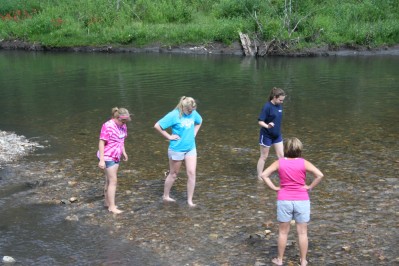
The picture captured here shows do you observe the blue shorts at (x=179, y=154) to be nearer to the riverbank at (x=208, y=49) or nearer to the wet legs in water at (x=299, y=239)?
the wet legs in water at (x=299, y=239)

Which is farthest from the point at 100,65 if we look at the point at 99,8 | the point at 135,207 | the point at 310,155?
the point at 135,207

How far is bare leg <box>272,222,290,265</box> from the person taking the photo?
25.6ft

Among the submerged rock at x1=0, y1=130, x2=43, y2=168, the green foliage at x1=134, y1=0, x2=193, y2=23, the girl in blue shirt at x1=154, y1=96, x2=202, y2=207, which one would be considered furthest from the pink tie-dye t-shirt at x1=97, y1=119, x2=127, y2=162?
A: the green foliage at x1=134, y1=0, x2=193, y2=23

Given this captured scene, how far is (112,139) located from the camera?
9.78 metres

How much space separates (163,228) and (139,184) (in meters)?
2.62

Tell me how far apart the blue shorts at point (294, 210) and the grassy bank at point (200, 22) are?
1448 inches

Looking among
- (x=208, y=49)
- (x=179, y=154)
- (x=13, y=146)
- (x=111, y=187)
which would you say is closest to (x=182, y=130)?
(x=179, y=154)

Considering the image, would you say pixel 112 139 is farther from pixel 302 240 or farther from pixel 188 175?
pixel 302 240

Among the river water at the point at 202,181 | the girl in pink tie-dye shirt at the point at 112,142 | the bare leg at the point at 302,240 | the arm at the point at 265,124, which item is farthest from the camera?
the arm at the point at 265,124

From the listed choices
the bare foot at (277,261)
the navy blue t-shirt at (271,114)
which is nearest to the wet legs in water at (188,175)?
the navy blue t-shirt at (271,114)

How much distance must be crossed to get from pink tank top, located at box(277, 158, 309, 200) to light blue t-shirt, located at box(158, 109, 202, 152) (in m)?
2.92

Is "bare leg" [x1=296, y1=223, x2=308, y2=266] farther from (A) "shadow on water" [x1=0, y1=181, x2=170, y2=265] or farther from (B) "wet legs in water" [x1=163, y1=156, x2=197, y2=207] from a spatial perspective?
(B) "wet legs in water" [x1=163, y1=156, x2=197, y2=207]

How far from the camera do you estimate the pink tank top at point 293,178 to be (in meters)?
7.54

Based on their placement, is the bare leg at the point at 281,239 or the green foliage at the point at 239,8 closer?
the bare leg at the point at 281,239
